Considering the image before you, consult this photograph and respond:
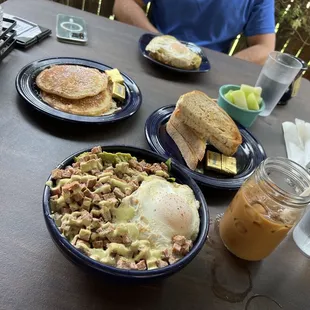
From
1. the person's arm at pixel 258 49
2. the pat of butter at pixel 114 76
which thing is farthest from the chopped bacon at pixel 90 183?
the person's arm at pixel 258 49

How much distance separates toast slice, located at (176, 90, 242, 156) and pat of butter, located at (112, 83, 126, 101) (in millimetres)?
186

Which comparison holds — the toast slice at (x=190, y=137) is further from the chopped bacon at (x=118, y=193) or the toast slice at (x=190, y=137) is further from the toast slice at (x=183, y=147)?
the chopped bacon at (x=118, y=193)

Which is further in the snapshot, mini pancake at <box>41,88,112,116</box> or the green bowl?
the green bowl

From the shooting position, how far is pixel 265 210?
712 millimetres

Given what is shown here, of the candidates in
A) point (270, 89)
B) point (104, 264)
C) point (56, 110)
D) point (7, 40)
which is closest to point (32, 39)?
Answer: point (7, 40)

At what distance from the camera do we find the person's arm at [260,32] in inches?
79.3

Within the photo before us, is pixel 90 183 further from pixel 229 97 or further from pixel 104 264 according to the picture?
pixel 229 97

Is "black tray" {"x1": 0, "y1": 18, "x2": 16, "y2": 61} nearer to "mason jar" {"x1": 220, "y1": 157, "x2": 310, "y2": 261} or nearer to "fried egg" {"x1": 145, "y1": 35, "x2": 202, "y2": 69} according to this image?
"fried egg" {"x1": 145, "y1": 35, "x2": 202, "y2": 69}

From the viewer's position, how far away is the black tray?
3.84ft

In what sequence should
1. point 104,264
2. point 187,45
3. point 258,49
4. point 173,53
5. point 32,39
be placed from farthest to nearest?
point 258,49 < point 187,45 < point 173,53 < point 32,39 < point 104,264

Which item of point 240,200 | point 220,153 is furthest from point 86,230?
point 220,153

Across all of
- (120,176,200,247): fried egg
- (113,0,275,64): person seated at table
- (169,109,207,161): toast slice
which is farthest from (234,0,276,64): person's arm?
(120,176,200,247): fried egg

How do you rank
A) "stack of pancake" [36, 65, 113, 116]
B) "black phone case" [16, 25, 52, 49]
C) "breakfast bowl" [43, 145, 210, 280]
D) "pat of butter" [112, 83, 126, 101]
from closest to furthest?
"breakfast bowl" [43, 145, 210, 280] → "stack of pancake" [36, 65, 113, 116] → "pat of butter" [112, 83, 126, 101] → "black phone case" [16, 25, 52, 49]

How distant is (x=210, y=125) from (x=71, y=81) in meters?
0.42
